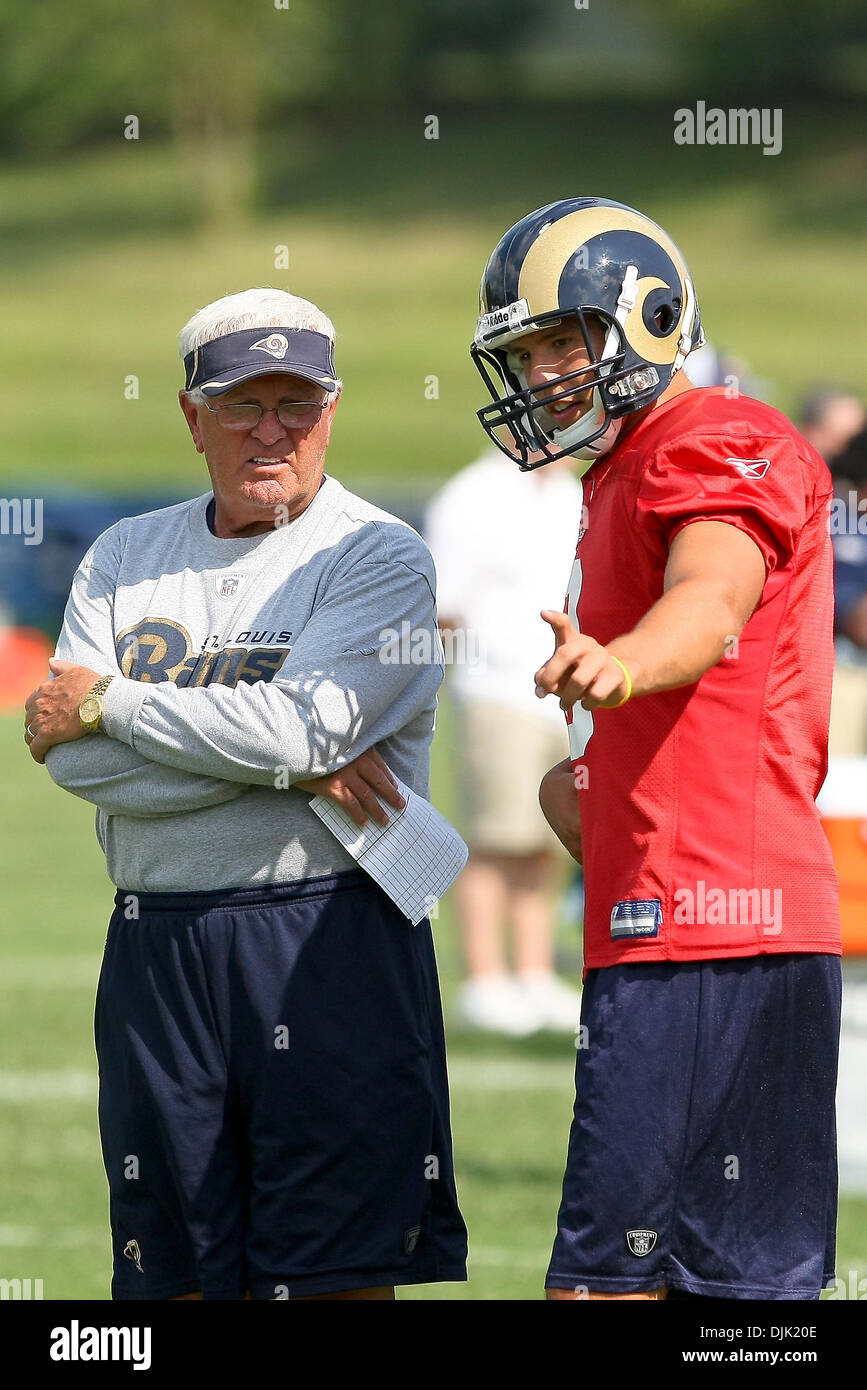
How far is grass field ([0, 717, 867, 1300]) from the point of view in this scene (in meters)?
4.76

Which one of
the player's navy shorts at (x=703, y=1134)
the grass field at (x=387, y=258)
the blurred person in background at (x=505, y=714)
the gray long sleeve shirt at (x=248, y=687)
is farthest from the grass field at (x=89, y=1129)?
the grass field at (x=387, y=258)

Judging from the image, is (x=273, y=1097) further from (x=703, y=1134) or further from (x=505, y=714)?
(x=505, y=714)

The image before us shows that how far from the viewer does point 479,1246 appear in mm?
4875

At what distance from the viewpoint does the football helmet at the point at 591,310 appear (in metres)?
3.00

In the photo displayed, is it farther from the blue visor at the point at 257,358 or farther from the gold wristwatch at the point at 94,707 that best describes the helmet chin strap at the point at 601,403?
the gold wristwatch at the point at 94,707

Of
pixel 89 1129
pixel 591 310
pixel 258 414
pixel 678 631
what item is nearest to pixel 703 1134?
pixel 678 631

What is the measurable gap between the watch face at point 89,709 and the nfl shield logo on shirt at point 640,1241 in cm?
125

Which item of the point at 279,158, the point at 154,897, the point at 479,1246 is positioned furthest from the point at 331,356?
the point at 279,158

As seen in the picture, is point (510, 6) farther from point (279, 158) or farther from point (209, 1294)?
point (209, 1294)

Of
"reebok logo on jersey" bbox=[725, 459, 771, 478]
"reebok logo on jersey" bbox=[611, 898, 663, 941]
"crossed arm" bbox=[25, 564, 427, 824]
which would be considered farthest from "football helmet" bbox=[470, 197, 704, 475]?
"reebok logo on jersey" bbox=[611, 898, 663, 941]

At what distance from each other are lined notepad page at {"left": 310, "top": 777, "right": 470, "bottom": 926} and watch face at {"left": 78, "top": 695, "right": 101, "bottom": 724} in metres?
0.40

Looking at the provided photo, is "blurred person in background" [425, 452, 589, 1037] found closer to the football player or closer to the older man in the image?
the older man

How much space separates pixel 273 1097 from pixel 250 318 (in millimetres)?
1338
